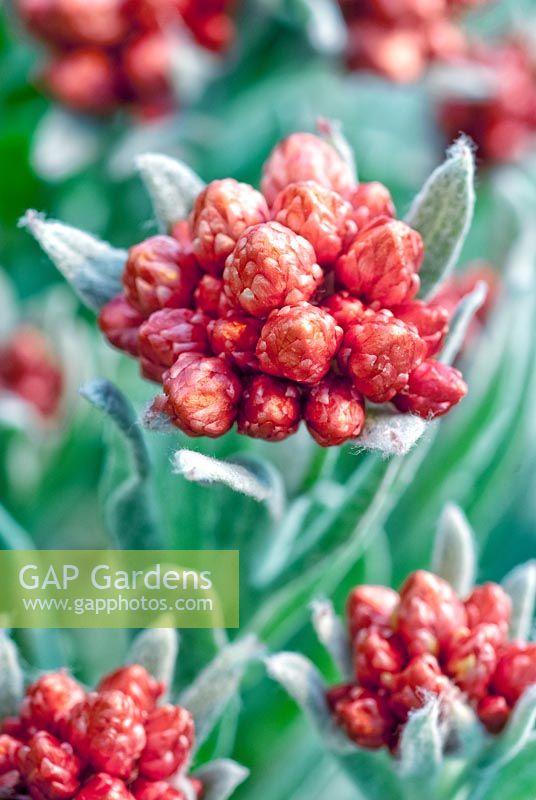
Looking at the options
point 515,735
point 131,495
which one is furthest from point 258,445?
point 515,735

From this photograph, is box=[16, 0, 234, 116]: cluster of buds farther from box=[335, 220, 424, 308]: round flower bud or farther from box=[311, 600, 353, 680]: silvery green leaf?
box=[311, 600, 353, 680]: silvery green leaf

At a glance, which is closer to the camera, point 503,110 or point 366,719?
point 366,719

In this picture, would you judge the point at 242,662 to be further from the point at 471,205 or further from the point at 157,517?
the point at 471,205

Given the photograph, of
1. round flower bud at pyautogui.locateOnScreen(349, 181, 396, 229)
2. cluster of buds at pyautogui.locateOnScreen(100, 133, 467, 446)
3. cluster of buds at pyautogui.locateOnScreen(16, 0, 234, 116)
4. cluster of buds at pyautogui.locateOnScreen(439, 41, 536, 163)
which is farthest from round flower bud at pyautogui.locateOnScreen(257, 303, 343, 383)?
cluster of buds at pyautogui.locateOnScreen(439, 41, 536, 163)

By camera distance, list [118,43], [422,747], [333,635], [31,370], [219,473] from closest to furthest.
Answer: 1. [219,473]
2. [422,747]
3. [333,635]
4. [118,43]
5. [31,370]

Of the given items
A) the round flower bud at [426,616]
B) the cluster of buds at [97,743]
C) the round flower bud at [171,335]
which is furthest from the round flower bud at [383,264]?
the cluster of buds at [97,743]

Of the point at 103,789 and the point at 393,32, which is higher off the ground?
the point at 393,32

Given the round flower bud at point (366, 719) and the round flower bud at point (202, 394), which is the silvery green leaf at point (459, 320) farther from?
the round flower bud at point (366, 719)

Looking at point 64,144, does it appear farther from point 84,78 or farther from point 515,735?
point 515,735
